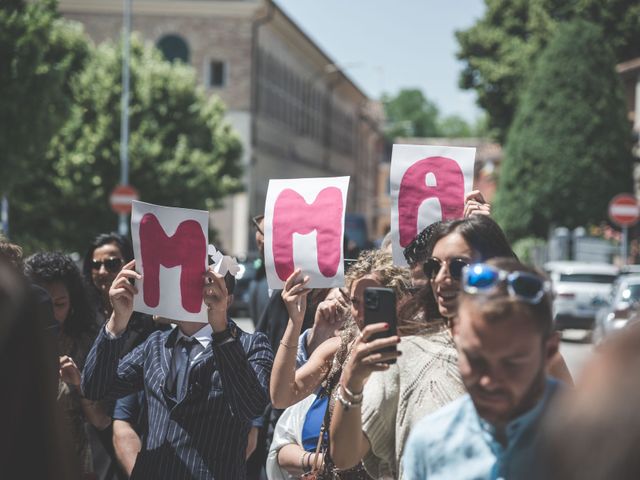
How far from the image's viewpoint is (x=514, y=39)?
47.9m

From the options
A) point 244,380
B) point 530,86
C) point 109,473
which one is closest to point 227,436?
point 244,380

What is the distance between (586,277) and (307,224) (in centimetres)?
2248

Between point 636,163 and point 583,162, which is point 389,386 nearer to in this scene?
point 583,162

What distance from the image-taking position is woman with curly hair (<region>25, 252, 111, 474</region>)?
19.5 ft

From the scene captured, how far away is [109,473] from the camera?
6.19 metres

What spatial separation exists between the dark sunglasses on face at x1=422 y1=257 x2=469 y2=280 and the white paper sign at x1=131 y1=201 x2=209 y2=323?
4.19ft

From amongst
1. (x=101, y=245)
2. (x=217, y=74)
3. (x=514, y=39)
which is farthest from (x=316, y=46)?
(x=101, y=245)

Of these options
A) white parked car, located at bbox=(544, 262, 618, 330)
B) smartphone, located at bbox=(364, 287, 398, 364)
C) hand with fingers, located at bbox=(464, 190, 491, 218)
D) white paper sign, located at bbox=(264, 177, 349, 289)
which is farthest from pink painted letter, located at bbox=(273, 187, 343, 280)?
white parked car, located at bbox=(544, 262, 618, 330)

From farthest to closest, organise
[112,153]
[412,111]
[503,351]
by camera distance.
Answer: [412,111] → [112,153] → [503,351]

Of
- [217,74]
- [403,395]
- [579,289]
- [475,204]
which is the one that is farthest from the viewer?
[217,74]

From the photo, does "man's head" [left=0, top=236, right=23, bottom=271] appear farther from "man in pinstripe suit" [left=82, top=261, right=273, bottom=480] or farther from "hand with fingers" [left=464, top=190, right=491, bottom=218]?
"hand with fingers" [left=464, top=190, right=491, bottom=218]

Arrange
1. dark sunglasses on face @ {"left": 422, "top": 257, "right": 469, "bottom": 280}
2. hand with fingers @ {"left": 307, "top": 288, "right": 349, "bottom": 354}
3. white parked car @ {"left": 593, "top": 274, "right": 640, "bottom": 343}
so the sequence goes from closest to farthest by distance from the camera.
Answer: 1. dark sunglasses on face @ {"left": 422, "top": 257, "right": 469, "bottom": 280}
2. hand with fingers @ {"left": 307, "top": 288, "right": 349, "bottom": 354}
3. white parked car @ {"left": 593, "top": 274, "right": 640, "bottom": 343}

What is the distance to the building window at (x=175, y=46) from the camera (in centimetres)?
5316

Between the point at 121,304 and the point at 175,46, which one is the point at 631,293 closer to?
the point at 121,304
